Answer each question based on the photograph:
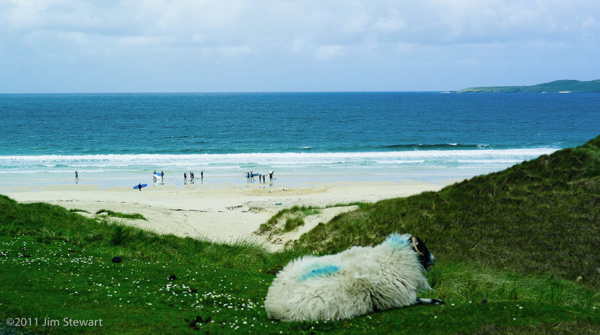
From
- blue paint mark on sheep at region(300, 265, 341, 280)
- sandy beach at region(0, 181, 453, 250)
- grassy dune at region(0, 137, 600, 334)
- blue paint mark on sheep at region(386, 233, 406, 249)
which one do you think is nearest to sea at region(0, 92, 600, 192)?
sandy beach at region(0, 181, 453, 250)

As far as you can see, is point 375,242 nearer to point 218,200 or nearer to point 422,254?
point 422,254

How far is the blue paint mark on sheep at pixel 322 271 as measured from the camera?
5227mm

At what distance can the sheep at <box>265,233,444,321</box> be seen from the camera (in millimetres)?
5062

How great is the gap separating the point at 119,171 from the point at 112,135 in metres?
38.4

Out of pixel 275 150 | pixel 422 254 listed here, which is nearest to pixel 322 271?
pixel 422 254

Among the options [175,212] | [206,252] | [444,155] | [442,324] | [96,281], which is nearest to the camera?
[442,324]

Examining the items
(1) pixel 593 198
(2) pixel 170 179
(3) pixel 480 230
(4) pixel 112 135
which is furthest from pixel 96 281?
(4) pixel 112 135

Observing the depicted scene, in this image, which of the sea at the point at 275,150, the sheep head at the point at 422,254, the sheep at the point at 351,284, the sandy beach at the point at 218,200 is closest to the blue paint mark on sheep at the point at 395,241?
the sheep at the point at 351,284

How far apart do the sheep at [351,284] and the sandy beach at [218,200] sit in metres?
12.1

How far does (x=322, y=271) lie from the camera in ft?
17.3

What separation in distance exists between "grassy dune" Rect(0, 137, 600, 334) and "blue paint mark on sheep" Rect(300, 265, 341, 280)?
1.92ft

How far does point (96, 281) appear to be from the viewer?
264 inches

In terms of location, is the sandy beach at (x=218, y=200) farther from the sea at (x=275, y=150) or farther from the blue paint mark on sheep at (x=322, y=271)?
the blue paint mark on sheep at (x=322, y=271)

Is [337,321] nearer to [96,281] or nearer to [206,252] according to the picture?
[96,281]
